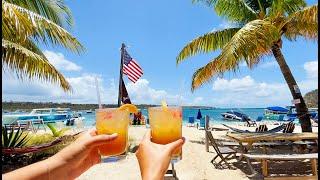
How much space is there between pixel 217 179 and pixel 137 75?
9.34 meters

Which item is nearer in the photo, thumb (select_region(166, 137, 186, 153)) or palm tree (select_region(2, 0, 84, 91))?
thumb (select_region(166, 137, 186, 153))

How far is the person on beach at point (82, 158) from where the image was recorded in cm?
139

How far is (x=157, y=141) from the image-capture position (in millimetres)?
1539

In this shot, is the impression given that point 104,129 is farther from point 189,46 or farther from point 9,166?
point 189,46

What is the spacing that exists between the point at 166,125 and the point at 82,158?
0.36 meters

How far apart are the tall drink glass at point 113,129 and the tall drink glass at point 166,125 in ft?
0.43

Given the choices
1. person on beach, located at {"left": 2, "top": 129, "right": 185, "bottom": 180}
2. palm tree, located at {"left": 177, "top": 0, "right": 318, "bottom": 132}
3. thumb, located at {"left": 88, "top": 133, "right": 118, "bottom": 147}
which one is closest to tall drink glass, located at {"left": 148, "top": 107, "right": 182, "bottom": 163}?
person on beach, located at {"left": 2, "top": 129, "right": 185, "bottom": 180}

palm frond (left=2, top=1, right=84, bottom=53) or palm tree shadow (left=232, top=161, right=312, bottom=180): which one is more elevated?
palm frond (left=2, top=1, right=84, bottom=53)

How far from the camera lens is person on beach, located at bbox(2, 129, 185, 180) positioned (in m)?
1.39

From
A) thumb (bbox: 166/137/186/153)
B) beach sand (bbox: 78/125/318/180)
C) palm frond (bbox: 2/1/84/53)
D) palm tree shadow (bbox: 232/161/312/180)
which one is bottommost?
beach sand (bbox: 78/125/318/180)

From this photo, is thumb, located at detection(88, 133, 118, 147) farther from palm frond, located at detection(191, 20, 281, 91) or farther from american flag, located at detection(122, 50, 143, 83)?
american flag, located at detection(122, 50, 143, 83)

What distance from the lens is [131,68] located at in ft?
52.3

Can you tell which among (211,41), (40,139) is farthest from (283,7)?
(40,139)

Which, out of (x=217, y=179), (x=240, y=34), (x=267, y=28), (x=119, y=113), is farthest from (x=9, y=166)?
(x=119, y=113)
